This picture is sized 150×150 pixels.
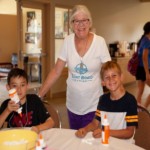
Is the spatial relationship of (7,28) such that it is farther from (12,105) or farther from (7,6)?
(12,105)

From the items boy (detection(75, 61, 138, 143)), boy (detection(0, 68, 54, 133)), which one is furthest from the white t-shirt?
boy (detection(0, 68, 54, 133))

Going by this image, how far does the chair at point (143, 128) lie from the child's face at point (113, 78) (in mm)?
261

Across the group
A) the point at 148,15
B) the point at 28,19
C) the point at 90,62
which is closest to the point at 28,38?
the point at 28,19

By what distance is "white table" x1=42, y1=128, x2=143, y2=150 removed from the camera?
4.91ft

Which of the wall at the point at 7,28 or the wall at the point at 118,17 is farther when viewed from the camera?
the wall at the point at 7,28

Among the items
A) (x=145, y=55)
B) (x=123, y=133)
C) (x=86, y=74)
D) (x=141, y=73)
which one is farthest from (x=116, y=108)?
(x=141, y=73)

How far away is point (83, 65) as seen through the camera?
229 cm

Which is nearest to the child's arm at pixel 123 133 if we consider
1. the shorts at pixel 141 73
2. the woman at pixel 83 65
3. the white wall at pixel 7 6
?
the woman at pixel 83 65

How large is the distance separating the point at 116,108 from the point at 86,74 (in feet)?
1.69

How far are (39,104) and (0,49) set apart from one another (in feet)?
28.0

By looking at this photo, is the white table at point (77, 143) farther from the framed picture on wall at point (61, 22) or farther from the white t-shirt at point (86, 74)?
the framed picture on wall at point (61, 22)

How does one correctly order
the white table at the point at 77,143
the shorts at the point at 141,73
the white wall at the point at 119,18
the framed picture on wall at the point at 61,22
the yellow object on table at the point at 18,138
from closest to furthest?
the yellow object on table at the point at 18,138 < the white table at the point at 77,143 < the shorts at the point at 141,73 < the framed picture on wall at the point at 61,22 < the white wall at the point at 119,18

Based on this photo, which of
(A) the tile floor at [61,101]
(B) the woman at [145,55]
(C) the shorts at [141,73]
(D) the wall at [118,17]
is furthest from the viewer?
(D) the wall at [118,17]

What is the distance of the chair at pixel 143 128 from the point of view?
1951 millimetres
